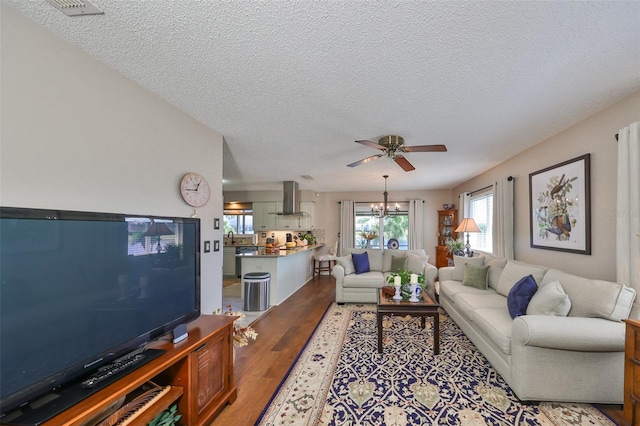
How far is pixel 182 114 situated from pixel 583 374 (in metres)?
4.00

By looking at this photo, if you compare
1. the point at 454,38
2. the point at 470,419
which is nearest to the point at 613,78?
the point at 454,38

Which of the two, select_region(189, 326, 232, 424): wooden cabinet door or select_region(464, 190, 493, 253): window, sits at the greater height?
select_region(464, 190, 493, 253): window

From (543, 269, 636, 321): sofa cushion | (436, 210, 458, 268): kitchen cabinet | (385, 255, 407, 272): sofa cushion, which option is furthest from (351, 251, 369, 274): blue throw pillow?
(543, 269, 636, 321): sofa cushion

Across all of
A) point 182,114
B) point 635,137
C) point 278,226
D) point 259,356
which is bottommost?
point 259,356

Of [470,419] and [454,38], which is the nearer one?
[454,38]

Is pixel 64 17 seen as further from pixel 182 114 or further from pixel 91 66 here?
pixel 182 114

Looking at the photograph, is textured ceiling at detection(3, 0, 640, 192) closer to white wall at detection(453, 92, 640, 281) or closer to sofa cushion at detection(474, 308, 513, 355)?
white wall at detection(453, 92, 640, 281)

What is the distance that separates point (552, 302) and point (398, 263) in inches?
118

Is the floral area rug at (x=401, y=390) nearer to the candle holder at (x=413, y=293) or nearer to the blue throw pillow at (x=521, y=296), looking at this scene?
the candle holder at (x=413, y=293)

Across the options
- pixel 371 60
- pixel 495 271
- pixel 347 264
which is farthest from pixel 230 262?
pixel 371 60

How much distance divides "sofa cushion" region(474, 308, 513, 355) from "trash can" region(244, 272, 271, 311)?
3.03 meters

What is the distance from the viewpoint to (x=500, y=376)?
96.3 inches

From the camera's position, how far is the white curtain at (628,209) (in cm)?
208

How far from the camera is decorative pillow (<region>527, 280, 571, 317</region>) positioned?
7.45 ft
